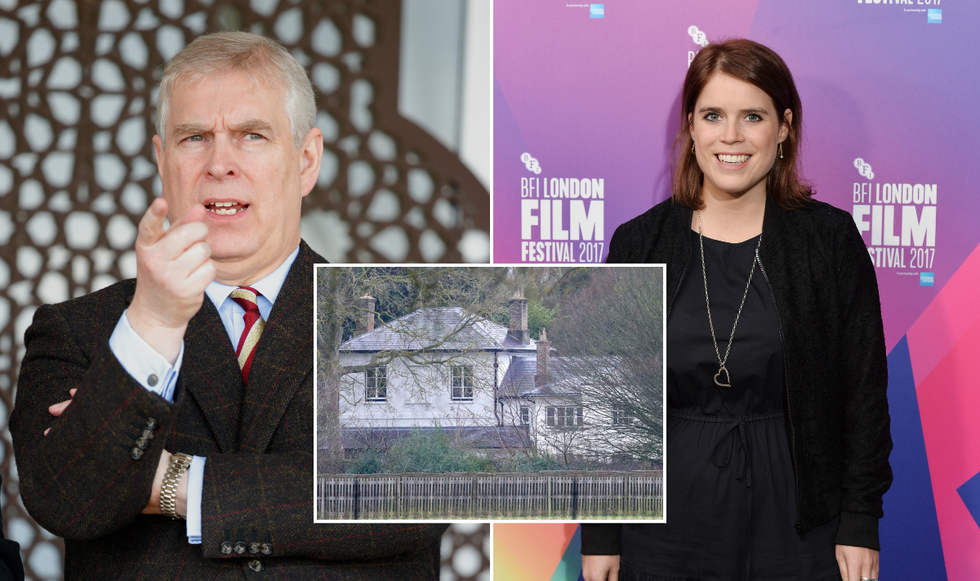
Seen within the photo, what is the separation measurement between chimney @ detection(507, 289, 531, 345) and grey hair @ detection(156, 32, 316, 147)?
1.91 ft

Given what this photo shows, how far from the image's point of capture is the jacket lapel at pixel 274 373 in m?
1.58

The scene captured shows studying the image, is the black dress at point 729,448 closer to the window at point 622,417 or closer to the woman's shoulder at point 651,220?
the woman's shoulder at point 651,220

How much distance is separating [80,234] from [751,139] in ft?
8.99

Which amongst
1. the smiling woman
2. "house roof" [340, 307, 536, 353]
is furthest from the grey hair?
the smiling woman

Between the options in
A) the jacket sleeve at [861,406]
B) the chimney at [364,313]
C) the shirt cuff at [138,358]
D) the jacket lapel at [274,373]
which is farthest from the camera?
the jacket sleeve at [861,406]

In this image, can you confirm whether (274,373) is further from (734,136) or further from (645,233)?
(734,136)

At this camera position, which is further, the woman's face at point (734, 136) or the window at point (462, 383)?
the woman's face at point (734, 136)

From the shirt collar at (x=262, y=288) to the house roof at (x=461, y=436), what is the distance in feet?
1.17

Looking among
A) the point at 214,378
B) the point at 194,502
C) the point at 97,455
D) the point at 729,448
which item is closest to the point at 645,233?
the point at 729,448

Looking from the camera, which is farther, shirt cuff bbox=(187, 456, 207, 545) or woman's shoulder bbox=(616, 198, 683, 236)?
woman's shoulder bbox=(616, 198, 683, 236)

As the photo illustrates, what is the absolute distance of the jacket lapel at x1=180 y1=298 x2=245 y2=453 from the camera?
1.59 m

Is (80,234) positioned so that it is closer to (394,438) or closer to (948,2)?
(394,438)

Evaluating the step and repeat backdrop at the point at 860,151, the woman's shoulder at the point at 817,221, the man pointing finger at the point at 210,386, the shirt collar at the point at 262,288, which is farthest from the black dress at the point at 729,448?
the step and repeat backdrop at the point at 860,151

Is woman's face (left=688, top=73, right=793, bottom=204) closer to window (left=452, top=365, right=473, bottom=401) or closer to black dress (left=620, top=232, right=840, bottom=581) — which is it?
black dress (left=620, top=232, right=840, bottom=581)
